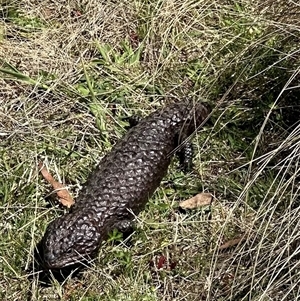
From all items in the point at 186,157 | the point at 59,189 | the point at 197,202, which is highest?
the point at 59,189

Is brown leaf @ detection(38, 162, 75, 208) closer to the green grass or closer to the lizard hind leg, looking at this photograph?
the green grass

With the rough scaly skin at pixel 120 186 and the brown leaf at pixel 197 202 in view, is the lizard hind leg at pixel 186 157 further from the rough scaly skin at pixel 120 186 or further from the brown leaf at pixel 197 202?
the brown leaf at pixel 197 202

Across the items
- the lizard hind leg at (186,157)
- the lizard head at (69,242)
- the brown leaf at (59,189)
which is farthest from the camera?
the lizard hind leg at (186,157)

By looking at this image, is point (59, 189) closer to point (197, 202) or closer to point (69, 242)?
point (69, 242)

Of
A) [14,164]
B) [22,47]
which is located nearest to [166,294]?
[14,164]

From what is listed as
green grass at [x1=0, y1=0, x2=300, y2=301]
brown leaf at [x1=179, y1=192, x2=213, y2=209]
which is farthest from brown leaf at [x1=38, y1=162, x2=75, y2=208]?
brown leaf at [x1=179, y1=192, x2=213, y2=209]

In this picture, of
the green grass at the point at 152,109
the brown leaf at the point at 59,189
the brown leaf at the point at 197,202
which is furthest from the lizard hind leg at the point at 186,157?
the brown leaf at the point at 59,189

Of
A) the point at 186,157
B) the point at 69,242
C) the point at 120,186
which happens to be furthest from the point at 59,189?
the point at 186,157
